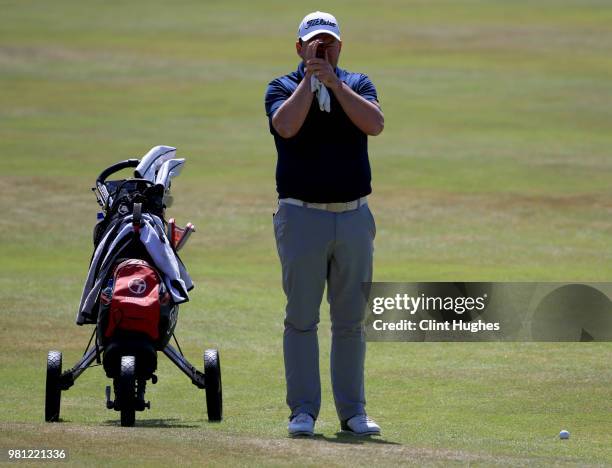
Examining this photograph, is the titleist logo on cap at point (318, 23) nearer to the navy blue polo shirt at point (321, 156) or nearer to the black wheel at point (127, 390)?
the navy blue polo shirt at point (321, 156)

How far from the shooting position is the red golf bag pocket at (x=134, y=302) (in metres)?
8.30

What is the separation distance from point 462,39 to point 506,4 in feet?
35.7

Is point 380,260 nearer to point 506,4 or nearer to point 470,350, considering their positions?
point 470,350

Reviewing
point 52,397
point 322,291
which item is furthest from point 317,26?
point 52,397

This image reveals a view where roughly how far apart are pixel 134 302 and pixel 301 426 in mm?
1244

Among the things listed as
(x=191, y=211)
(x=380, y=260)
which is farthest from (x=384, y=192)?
(x=380, y=260)

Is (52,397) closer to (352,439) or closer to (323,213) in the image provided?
(352,439)

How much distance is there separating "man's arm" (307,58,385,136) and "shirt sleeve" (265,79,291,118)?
297 millimetres

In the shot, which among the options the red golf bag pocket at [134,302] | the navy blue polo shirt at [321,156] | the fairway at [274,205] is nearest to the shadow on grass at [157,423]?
the fairway at [274,205]

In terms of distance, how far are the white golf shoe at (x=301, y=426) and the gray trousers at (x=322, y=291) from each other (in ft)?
0.25

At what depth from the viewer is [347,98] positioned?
7.72 meters

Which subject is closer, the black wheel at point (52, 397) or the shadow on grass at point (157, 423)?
the shadow on grass at point (157, 423)

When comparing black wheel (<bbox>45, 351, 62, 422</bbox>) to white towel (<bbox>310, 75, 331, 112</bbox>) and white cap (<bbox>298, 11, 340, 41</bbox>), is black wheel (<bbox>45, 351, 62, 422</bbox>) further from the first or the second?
white cap (<bbox>298, 11, 340, 41</bbox>)

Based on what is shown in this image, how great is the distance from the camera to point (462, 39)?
43.0m
